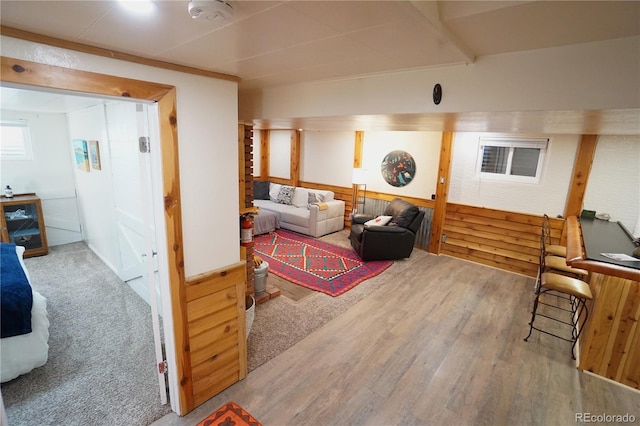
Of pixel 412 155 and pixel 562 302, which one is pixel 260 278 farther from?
pixel 562 302

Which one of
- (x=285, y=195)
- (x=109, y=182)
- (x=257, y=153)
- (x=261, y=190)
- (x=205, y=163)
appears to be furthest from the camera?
(x=257, y=153)

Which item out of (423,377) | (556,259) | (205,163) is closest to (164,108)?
(205,163)

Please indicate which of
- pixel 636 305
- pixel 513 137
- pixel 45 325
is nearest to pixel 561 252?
pixel 636 305

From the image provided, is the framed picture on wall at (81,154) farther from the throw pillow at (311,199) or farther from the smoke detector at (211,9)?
the smoke detector at (211,9)

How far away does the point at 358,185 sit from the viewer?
614 cm

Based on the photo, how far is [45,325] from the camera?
2.38m

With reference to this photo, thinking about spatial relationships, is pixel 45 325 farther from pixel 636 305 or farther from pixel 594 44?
pixel 636 305

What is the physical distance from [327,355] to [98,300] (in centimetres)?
264

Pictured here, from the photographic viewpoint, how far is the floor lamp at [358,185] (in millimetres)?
5684

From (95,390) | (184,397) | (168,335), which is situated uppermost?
(168,335)

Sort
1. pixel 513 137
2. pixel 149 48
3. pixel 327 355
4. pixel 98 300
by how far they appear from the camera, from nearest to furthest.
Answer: pixel 149 48 < pixel 327 355 < pixel 98 300 < pixel 513 137

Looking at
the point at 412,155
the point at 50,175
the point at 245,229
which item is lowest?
the point at 245,229

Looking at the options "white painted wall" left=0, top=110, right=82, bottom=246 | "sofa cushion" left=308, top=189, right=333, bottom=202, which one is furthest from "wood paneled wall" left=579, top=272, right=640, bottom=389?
"white painted wall" left=0, top=110, right=82, bottom=246

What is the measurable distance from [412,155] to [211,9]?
192 inches
